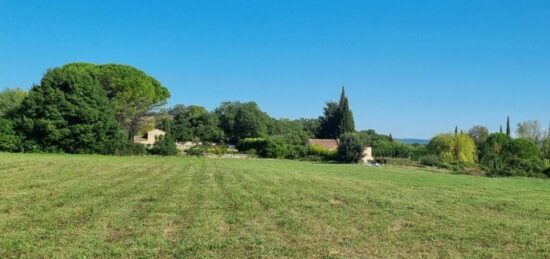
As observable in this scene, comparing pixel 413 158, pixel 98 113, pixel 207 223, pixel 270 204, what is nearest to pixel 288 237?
pixel 207 223

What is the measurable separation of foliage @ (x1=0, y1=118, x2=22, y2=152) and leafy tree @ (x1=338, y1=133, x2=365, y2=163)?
109ft

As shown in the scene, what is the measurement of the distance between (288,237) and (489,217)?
17.2 feet

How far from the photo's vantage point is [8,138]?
41.7 m

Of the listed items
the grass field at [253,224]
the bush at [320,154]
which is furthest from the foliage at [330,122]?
the grass field at [253,224]

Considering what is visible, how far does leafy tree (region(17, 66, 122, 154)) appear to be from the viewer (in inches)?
1692

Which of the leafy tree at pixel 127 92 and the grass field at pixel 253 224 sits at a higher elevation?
the leafy tree at pixel 127 92

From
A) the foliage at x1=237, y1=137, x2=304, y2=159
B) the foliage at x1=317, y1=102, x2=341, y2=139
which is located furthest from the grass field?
the foliage at x1=317, y1=102, x2=341, y2=139

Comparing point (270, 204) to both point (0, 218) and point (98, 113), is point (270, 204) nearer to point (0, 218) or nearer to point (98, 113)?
point (0, 218)

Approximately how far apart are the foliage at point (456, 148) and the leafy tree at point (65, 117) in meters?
37.5

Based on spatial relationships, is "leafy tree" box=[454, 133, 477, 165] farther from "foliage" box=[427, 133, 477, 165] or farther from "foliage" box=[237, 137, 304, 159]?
"foliage" box=[237, 137, 304, 159]

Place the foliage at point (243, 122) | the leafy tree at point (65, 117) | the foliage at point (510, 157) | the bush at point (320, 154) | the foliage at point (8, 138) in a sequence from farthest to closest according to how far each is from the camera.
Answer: the foliage at point (243, 122) → the bush at point (320, 154) → the leafy tree at point (65, 117) → the foliage at point (8, 138) → the foliage at point (510, 157)

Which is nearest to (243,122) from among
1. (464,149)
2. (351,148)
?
(351,148)

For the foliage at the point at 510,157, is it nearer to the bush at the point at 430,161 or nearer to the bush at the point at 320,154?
the bush at the point at 430,161

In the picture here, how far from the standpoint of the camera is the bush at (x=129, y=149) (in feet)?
151
